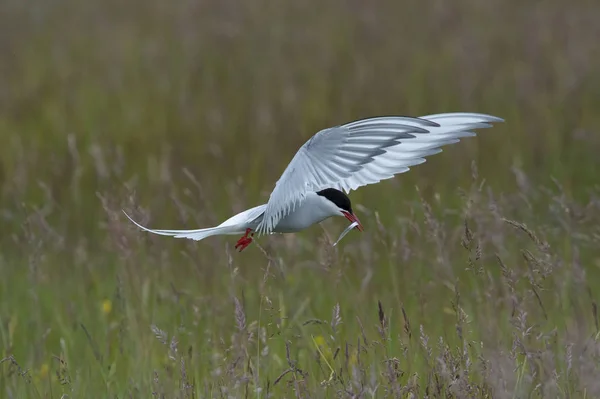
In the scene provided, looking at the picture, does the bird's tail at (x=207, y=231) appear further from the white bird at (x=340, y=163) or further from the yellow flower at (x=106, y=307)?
the yellow flower at (x=106, y=307)

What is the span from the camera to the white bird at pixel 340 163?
8.62 feet

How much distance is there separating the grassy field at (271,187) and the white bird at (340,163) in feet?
0.99

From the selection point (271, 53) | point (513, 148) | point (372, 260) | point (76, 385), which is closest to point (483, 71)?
point (513, 148)

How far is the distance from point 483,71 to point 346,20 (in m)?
1.67

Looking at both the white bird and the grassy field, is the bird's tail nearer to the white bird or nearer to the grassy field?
the white bird

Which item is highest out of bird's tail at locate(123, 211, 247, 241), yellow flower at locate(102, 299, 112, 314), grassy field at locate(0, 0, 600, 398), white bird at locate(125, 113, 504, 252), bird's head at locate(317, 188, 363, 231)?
white bird at locate(125, 113, 504, 252)

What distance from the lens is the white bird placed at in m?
2.63

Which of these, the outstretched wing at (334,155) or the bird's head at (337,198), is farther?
the bird's head at (337,198)

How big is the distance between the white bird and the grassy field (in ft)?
0.99

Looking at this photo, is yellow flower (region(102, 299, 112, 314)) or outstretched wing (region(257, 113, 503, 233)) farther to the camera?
yellow flower (region(102, 299, 112, 314))

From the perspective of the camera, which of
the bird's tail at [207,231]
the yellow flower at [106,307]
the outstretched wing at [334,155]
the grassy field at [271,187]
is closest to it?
the outstretched wing at [334,155]

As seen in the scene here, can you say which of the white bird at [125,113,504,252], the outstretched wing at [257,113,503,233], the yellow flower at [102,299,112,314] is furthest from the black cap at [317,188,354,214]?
the yellow flower at [102,299,112,314]

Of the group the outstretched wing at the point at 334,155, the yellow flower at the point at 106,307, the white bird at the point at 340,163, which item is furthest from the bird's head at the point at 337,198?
the yellow flower at the point at 106,307

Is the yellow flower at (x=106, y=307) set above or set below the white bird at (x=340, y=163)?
below
